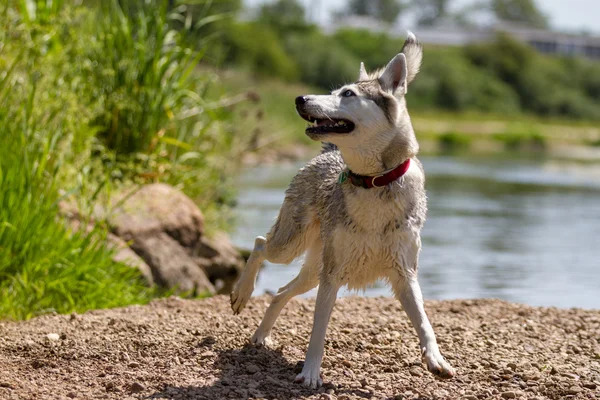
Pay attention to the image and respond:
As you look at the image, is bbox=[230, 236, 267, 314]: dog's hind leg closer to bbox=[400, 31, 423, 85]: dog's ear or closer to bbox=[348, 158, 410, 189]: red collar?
bbox=[348, 158, 410, 189]: red collar

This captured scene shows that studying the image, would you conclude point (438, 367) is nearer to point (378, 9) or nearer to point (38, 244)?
point (38, 244)

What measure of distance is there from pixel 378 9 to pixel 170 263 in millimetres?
149102

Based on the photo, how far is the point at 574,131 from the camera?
6806 cm

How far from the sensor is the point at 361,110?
528 centimetres

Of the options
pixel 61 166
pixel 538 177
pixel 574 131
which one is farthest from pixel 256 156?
pixel 574 131

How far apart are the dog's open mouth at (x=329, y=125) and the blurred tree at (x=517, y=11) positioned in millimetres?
170521

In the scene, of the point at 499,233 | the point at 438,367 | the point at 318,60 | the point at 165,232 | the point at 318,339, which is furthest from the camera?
the point at 318,60

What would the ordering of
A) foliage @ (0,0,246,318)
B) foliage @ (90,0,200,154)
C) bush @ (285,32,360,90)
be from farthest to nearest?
bush @ (285,32,360,90)
foliage @ (90,0,200,154)
foliage @ (0,0,246,318)

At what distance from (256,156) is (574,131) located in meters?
43.1

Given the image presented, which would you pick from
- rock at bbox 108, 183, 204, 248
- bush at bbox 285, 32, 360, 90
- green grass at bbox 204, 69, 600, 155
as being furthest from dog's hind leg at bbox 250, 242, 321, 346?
bush at bbox 285, 32, 360, 90

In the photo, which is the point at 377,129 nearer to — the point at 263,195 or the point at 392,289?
the point at 392,289

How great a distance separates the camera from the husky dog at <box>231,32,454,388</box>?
207 inches

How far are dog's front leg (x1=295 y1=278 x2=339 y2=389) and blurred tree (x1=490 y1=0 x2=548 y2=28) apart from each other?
559 feet

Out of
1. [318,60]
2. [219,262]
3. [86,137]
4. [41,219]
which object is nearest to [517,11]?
[318,60]
